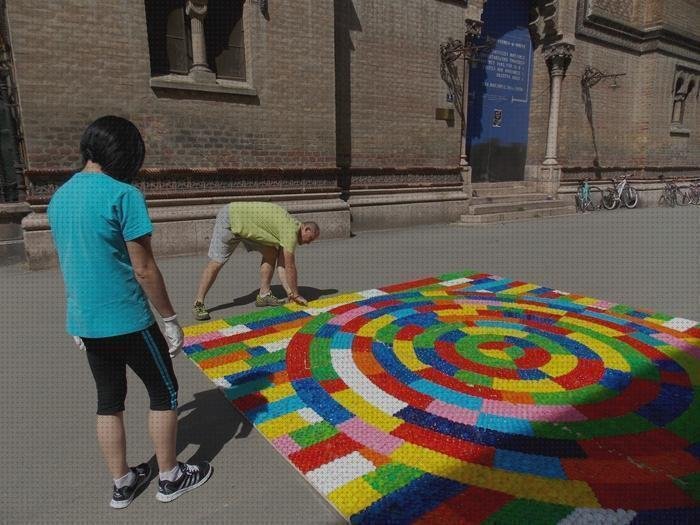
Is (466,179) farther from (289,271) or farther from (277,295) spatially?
(289,271)

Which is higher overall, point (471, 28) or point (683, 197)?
point (471, 28)

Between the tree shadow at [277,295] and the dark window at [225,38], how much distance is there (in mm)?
4768

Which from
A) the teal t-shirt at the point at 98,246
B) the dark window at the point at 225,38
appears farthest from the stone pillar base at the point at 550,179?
the teal t-shirt at the point at 98,246

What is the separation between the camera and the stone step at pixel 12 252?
682 centimetres

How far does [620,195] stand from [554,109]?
441 centimetres

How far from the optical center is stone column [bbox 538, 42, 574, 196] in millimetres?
14109

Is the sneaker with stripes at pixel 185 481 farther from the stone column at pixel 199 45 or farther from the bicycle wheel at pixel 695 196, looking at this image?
the bicycle wheel at pixel 695 196

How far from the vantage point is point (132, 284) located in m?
1.86

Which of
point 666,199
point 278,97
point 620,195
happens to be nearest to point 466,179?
point 278,97

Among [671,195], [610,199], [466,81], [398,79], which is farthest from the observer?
[671,195]

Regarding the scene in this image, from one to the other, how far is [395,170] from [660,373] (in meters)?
8.30

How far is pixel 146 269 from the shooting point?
5.95ft

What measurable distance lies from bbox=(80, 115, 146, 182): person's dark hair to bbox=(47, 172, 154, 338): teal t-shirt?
0.06 meters

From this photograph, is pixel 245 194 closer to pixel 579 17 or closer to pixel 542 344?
pixel 542 344
